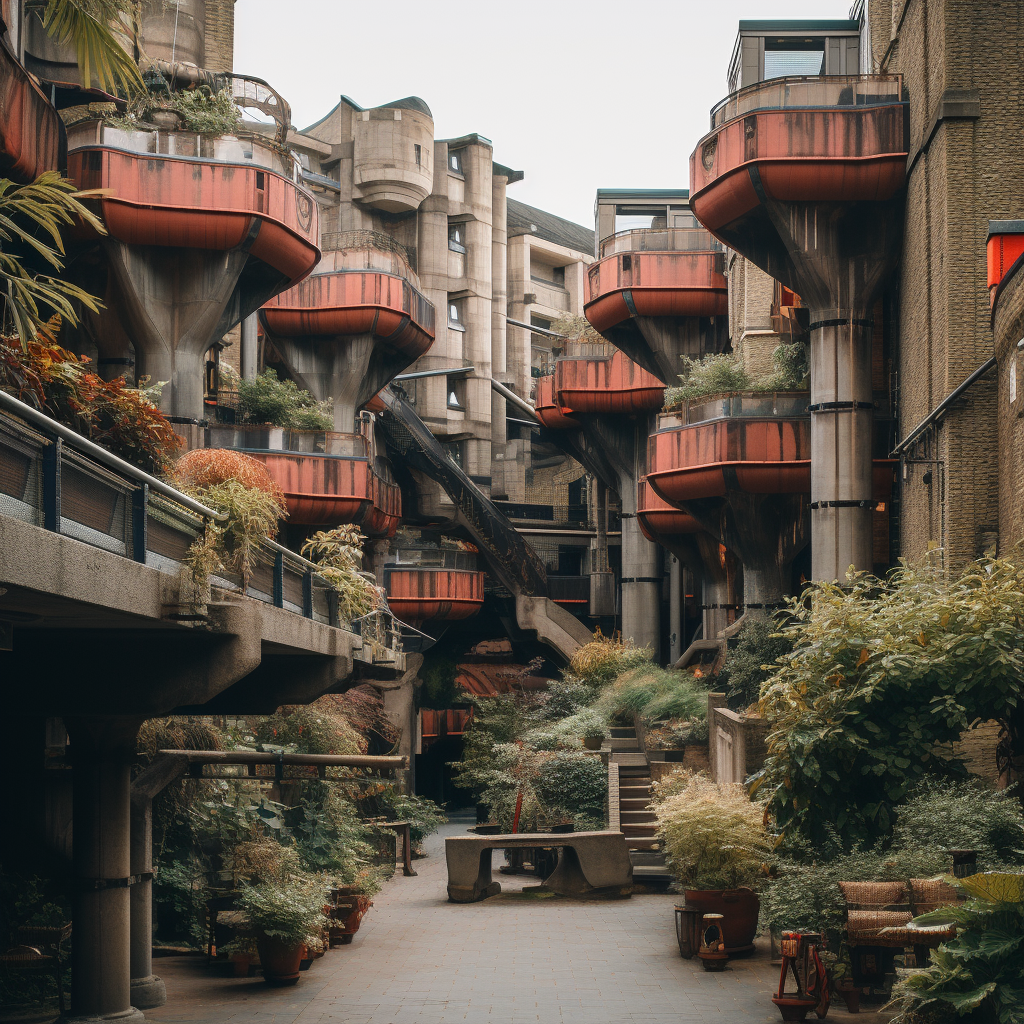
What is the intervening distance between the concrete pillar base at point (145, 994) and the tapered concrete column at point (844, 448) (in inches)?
572

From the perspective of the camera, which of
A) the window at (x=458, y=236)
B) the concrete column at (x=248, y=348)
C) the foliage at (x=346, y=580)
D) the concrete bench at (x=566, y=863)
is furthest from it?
the window at (x=458, y=236)

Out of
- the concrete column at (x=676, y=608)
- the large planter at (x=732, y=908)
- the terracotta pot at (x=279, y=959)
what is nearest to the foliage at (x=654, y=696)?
the concrete column at (x=676, y=608)

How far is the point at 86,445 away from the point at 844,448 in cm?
1820

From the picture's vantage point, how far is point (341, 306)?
33188 mm

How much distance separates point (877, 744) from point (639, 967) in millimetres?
4170

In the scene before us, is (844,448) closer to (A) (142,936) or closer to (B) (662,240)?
(B) (662,240)

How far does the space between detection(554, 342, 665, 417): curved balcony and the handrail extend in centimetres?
2855

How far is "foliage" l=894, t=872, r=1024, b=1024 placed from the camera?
8.48 m

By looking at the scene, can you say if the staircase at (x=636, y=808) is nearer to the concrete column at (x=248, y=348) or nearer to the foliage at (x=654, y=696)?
the foliage at (x=654, y=696)

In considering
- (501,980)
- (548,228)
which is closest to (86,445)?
(501,980)

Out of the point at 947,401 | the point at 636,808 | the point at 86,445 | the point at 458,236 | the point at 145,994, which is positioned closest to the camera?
the point at 86,445

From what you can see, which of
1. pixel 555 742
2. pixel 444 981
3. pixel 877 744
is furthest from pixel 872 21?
pixel 444 981

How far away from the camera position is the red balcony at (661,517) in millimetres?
33875

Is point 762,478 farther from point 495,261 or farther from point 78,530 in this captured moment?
point 495,261
